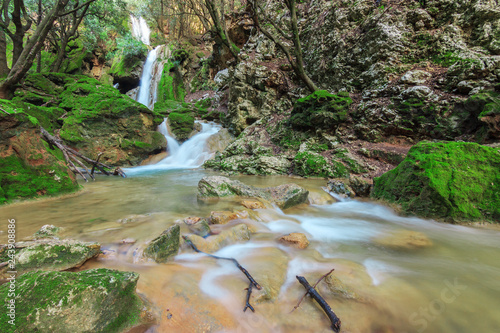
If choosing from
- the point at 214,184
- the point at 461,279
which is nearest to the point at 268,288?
the point at 461,279

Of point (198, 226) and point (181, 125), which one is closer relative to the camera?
point (198, 226)

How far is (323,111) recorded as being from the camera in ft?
28.6

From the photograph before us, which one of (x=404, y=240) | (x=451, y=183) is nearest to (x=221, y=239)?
(x=404, y=240)

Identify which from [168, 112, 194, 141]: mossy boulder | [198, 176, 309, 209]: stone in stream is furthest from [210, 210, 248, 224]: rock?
[168, 112, 194, 141]: mossy boulder

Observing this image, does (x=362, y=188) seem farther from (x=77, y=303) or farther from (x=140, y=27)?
(x=140, y=27)

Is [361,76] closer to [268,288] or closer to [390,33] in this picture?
[390,33]

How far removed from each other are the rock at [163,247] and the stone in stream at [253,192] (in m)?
2.26

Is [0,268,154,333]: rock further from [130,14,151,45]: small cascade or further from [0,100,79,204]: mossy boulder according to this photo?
[130,14,151,45]: small cascade

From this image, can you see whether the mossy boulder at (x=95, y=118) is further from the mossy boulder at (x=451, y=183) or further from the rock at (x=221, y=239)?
the mossy boulder at (x=451, y=183)

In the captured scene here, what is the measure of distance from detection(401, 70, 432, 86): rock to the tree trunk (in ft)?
42.0

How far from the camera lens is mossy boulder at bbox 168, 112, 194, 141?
526 inches

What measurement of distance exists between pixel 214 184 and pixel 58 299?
12.1ft

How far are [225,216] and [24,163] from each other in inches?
158

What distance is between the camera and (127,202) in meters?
4.34
